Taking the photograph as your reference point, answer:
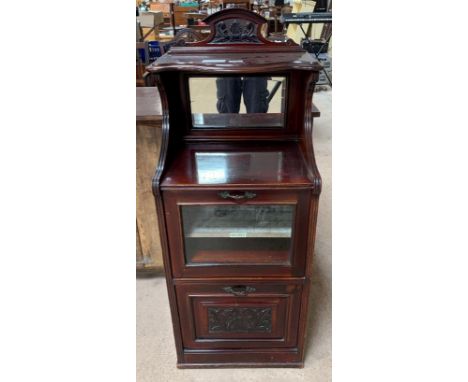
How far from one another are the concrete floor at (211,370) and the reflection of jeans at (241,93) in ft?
3.28

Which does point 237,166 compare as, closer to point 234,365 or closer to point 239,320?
point 239,320

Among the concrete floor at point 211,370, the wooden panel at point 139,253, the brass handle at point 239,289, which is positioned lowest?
the concrete floor at point 211,370

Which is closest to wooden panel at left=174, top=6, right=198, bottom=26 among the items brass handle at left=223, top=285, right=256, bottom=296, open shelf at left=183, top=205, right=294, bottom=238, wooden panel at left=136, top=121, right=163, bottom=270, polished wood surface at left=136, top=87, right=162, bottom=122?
polished wood surface at left=136, top=87, right=162, bottom=122

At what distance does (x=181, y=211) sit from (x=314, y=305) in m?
0.96

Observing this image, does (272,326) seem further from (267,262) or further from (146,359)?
(146,359)

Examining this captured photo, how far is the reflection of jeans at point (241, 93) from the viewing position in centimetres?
118

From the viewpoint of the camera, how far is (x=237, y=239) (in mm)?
1203

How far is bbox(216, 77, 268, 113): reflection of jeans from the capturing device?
3.87 feet

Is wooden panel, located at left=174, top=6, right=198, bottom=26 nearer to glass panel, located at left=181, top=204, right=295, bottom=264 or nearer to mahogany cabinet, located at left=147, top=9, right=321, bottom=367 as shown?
mahogany cabinet, located at left=147, top=9, right=321, bottom=367

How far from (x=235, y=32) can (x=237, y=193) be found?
486 millimetres

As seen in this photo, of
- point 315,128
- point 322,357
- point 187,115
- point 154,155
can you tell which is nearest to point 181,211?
point 187,115

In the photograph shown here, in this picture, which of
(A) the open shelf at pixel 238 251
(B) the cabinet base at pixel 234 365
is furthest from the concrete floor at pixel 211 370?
(A) the open shelf at pixel 238 251

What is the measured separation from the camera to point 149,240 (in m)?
1.65

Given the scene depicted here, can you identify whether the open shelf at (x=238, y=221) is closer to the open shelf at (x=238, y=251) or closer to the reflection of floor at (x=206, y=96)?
the open shelf at (x=238, y=251)
